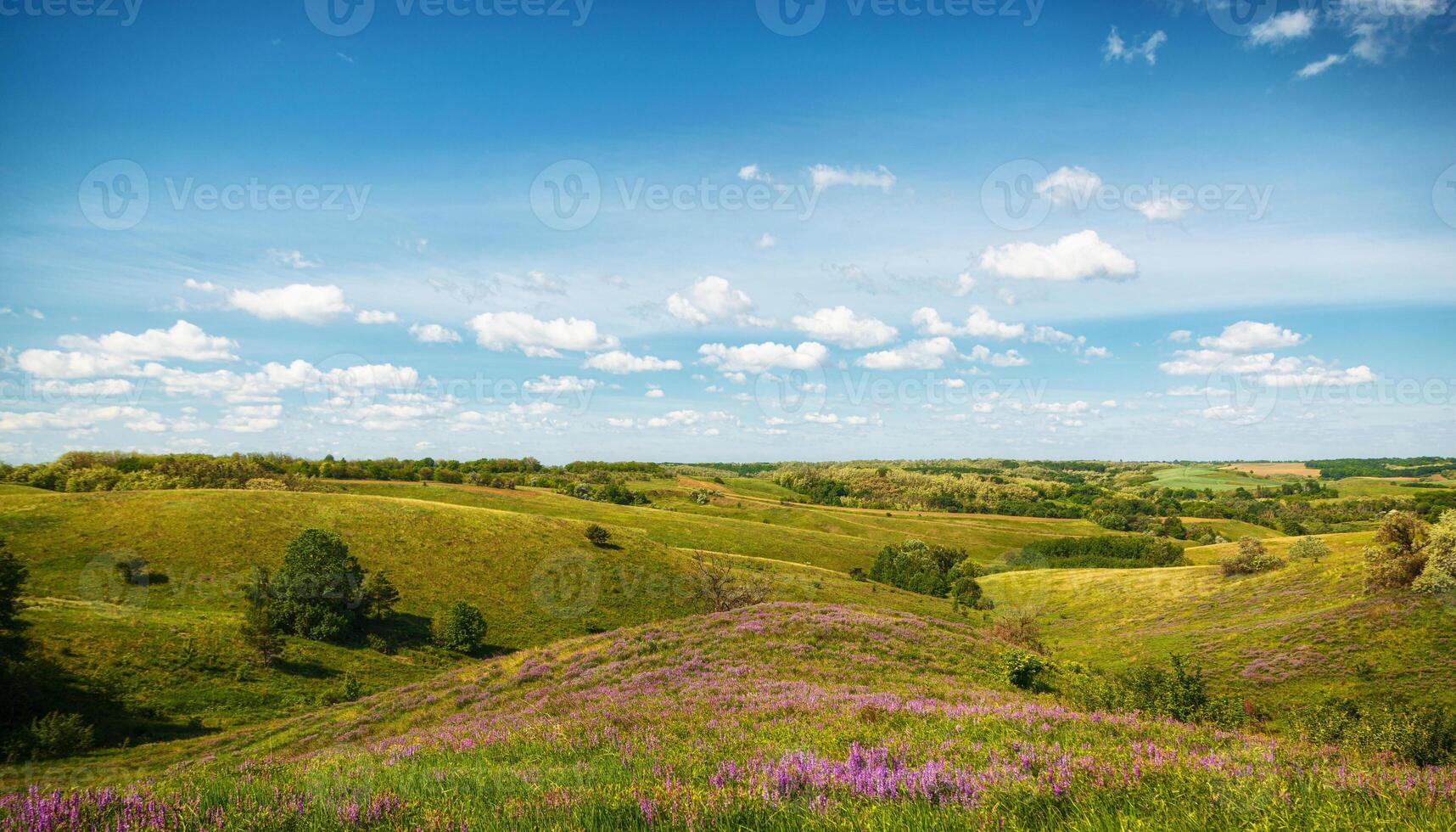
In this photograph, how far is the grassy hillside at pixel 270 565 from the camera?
3441 cm

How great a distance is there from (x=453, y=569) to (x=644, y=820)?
67028 mm

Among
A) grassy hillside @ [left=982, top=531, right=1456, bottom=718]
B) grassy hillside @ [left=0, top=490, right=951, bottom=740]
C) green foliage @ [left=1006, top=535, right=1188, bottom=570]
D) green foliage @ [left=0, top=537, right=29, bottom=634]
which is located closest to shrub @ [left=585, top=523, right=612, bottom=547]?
grassy hillside @ [left=0, top=490, right=951, bottom=740]

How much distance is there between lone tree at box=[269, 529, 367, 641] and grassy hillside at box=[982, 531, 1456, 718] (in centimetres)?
6270

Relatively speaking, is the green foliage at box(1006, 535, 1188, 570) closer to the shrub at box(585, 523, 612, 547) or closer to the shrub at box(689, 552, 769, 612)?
the shrub at box(689, 552, 769, 612)

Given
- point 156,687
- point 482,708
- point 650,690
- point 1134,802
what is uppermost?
point 1134,802

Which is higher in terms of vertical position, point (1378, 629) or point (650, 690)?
point (650, 690)

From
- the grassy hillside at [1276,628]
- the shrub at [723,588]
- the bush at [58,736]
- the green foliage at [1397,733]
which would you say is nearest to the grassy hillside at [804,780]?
the green foliage at [1397,733]

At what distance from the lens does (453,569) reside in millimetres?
62344

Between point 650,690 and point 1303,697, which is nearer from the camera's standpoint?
point 650,690

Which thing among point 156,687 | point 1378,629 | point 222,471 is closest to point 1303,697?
point 1378,629

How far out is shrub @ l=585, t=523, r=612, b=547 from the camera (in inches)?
3068

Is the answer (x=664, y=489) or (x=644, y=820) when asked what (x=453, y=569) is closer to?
(x=644, y=820)

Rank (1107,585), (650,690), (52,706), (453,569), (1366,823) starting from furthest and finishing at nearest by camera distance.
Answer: (1107,585) → (453,569) → (52,706) → (650,690) → (1366,823)

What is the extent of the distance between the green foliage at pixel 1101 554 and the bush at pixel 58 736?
135 m
